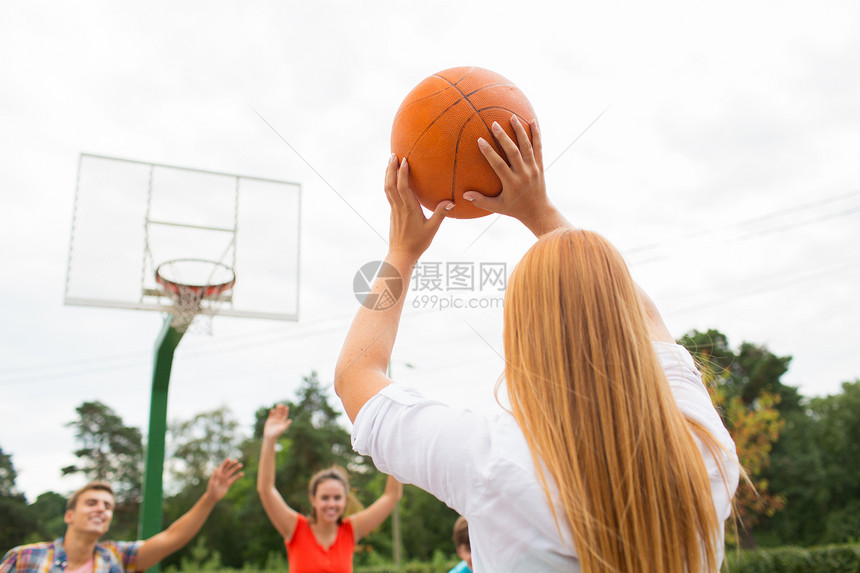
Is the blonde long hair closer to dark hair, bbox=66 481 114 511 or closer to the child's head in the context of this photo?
the child's head

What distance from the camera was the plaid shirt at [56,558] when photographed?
3.56 metres

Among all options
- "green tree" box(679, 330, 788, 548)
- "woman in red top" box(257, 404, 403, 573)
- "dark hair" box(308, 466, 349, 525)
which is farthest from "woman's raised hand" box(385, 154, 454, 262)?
"green tree" box(679, 330, 788, 548)

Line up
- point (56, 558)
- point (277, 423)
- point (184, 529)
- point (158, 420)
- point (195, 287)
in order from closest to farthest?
point (56, 558) → point (184, 529) → point (277, 423) → point (158, 420) → point (195, 287)

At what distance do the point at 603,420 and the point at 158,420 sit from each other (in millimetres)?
5925

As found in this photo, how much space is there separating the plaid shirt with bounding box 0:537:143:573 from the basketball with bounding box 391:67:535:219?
3369 mm

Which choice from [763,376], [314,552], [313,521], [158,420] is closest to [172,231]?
[158,420]

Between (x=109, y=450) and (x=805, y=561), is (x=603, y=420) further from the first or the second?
(x=109, y=450)

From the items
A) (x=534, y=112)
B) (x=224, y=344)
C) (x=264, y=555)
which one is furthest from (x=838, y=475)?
(x=534, y=112)

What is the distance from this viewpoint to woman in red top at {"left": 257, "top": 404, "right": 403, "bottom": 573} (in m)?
4.05

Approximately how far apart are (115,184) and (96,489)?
3870 millimetres

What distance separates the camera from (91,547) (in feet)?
12.4

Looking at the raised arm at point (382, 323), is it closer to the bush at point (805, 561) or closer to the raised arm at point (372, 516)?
the raised arm at point (372, 516)

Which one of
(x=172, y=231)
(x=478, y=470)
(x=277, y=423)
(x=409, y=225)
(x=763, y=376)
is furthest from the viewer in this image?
(x=763, y=376)

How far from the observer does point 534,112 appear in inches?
76.6
